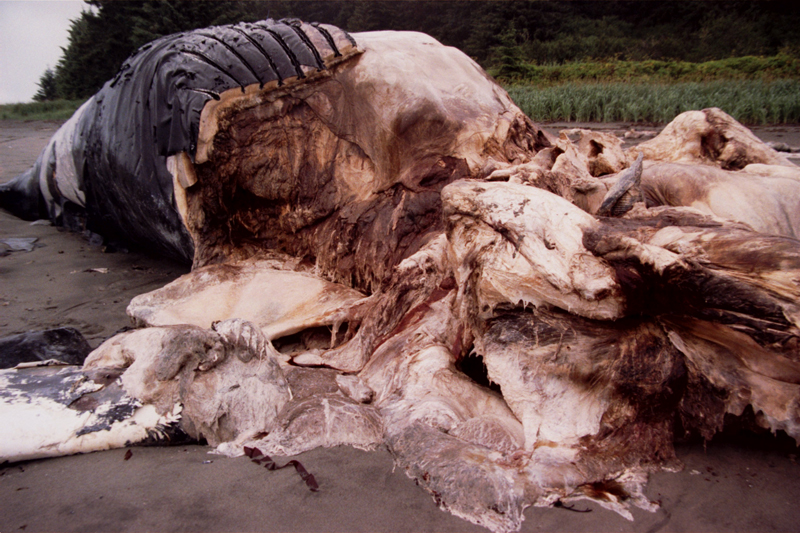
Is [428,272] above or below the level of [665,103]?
above

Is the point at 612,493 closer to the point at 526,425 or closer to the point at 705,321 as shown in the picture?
the point at 526,425

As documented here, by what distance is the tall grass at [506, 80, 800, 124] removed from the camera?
327 inches

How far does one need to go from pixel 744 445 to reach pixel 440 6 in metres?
25.4

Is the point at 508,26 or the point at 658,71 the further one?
the point at 508,26

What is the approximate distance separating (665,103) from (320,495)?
9596 mm

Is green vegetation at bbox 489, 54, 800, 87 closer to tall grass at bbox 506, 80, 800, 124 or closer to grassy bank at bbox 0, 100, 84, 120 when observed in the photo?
tall grass at bbox 506, 80, 800, 124

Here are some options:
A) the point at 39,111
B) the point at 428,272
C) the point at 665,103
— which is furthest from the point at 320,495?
the point at 39,111

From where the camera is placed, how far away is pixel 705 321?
1410 millimetres

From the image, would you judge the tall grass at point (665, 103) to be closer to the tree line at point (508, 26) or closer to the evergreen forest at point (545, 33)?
the evergreen forest at point (545, 33)

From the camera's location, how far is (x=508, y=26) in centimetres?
2312

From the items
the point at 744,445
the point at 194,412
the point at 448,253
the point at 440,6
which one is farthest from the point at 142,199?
the point at 440,6

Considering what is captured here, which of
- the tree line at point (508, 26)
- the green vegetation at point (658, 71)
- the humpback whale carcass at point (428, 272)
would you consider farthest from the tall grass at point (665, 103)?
the tree line at point (508, 26)

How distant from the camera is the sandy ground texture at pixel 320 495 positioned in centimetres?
129

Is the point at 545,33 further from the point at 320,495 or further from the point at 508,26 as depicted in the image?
the point at 320,495
